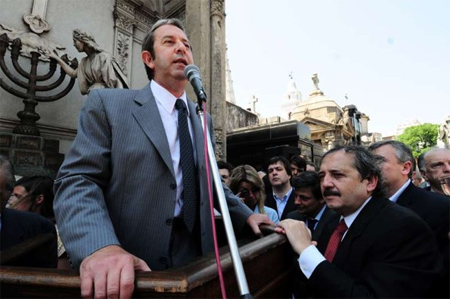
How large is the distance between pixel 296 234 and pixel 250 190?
2.43m

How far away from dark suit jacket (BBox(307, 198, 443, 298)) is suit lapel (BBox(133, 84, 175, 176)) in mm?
937

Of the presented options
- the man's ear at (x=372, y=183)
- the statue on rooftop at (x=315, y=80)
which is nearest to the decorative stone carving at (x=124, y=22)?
the man's ear at (x=372, y=183)

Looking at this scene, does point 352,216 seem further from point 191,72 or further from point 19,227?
point 19,227

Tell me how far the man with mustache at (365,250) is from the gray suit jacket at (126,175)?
55cm

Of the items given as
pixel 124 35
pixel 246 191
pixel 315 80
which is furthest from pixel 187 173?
pixel 315 80

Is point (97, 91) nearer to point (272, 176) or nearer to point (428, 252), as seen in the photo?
point (428, 252)

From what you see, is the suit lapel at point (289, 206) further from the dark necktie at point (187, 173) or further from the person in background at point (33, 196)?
the dark necktie at point (187, 173)

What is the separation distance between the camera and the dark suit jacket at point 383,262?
4.42ft

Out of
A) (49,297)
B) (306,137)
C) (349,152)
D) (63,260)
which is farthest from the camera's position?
(306,137)

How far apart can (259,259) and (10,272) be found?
0.79 meters

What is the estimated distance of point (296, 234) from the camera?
154 centimetres

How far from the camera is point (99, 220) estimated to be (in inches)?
Result: 41.3

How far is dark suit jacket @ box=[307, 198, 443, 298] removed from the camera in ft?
4.42

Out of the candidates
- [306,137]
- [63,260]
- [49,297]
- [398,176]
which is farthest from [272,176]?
[306,137]
